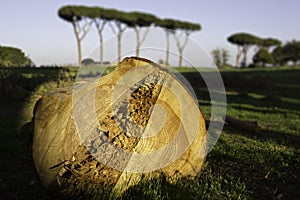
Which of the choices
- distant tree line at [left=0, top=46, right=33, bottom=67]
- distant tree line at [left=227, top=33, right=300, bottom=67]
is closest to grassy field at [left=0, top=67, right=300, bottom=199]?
distant tree line at [left=0, top=46, right=33, bottom=67]

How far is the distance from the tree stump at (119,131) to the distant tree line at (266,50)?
55.7m

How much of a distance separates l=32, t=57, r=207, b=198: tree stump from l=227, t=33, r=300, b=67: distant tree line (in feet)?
183

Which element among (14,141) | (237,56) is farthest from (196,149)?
(237,56)

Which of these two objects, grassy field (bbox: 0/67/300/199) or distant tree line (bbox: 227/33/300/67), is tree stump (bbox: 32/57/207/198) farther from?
distant tree line (bbox: 227/33/300/67)

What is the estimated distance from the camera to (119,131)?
3598 millimetres

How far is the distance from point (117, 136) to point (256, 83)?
1940 centimetres

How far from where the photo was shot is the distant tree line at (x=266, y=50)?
58.6 meters

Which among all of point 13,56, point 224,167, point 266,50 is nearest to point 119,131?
point 224,167

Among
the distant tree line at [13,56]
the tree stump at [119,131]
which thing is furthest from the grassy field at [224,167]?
the distant tree line at [13,56]

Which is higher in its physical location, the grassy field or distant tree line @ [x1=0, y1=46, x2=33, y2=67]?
the grassy field

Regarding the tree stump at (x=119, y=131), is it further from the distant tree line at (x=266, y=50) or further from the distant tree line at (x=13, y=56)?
the distant tree line at (x=266, y=50)

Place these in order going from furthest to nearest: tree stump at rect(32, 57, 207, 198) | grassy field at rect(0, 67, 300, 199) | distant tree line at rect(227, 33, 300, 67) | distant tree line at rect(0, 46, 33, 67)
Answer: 1. distant tree line at rect(227, 33, 300, 67)
2. distant tree line at rect(0, 46, 33, 67)
3. grassy field at rect(0, 67, 300, 199)
4. tree stump at rect(32, 57, 207, 198)

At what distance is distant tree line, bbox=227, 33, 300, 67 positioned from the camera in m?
58.6

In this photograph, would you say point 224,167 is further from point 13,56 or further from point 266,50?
point 266,50
